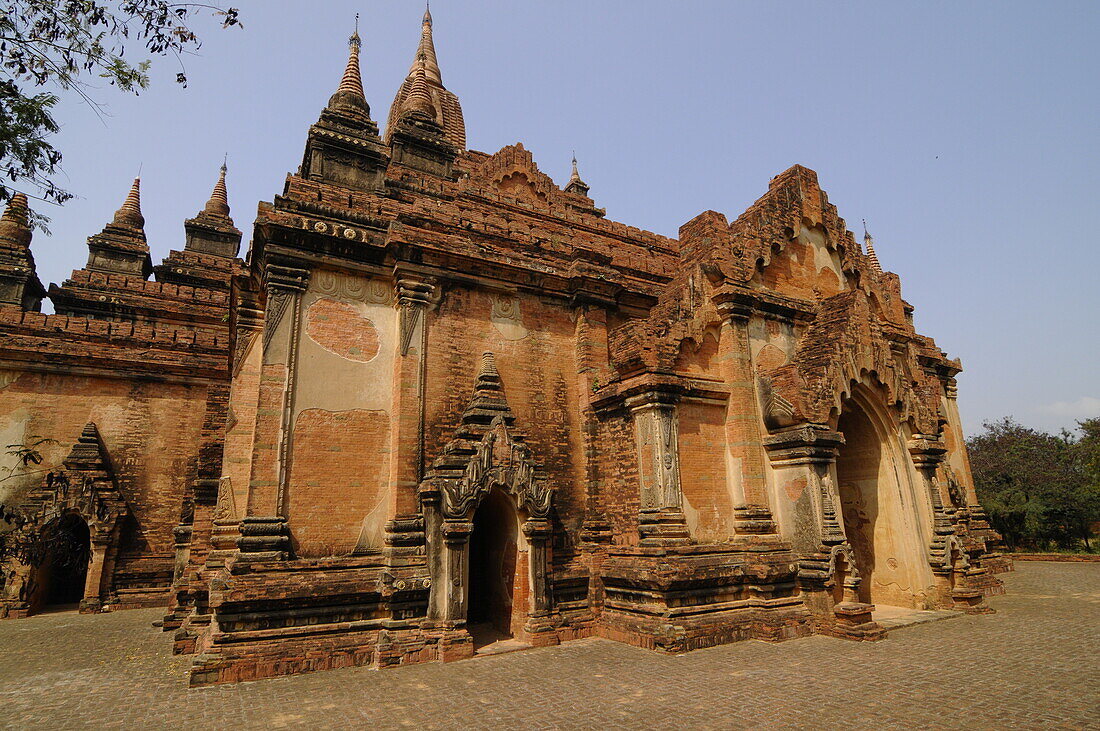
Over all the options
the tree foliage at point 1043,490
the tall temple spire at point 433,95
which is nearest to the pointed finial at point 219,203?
the tall temple spire at point 433,95

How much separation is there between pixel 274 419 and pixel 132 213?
21746 mm

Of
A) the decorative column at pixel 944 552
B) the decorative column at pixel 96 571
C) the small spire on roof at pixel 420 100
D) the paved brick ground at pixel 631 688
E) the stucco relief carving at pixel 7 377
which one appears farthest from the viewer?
the small spire on roof at pixel 420 100

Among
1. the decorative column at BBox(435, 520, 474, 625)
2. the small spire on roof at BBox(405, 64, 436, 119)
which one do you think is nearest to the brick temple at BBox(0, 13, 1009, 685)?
the decorative column at BBox(435, 520, 474, 625)

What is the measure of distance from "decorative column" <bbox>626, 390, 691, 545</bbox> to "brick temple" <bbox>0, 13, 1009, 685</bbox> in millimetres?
54

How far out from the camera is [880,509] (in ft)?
46.7

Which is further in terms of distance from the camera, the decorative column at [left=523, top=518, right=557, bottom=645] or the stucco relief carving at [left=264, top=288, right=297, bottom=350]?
the decorative column at [left=523, top=518, right=557, bottom=645]

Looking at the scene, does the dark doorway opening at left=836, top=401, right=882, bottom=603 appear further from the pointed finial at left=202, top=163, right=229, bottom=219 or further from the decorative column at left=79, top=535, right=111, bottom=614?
the pointed finial at left=202, top=163, right=229, bottom=219

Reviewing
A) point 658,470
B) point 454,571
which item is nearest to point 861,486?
point 658,470

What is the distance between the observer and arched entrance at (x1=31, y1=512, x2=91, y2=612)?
632 inches

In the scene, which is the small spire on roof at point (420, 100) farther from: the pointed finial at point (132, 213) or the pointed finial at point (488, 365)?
the pointed finial at point (132, 213)

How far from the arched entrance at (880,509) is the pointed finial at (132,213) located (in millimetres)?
27523

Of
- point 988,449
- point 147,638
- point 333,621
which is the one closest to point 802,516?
point 333,621

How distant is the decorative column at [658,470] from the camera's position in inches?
445

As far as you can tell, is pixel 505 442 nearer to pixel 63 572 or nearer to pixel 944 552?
pixel 944 552
